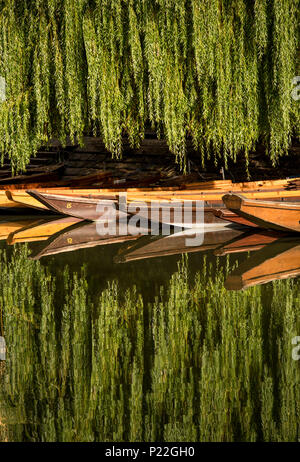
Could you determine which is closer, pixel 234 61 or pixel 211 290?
pixel 211 290

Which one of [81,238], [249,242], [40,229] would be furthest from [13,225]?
[249,242]

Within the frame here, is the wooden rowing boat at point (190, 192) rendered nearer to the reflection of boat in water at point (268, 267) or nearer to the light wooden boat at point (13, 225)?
the light wooden boat at point (13, 225)

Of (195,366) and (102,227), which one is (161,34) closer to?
(102,227)

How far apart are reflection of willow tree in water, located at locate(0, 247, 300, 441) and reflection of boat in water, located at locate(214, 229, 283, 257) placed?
190 centimetres

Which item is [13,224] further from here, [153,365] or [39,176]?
[153,365]

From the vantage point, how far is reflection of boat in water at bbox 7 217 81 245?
953cm

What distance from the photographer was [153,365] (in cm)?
435

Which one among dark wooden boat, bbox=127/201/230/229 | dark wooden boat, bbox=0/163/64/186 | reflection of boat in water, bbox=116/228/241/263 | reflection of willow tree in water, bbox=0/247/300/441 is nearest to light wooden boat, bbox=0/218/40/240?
dark wooden boat, bbox=0/163/64/186

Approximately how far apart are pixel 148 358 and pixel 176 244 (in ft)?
14.3

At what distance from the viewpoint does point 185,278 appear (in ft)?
22.4

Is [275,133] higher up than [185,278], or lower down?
higher up
